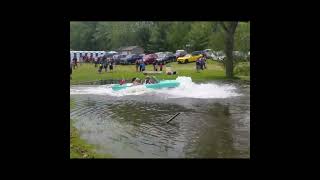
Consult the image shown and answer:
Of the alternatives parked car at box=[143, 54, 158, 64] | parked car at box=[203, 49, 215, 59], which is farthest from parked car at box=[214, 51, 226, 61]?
parked car at box=[143, 54, 158, 64]

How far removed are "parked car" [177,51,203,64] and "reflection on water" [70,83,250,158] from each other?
1.09m

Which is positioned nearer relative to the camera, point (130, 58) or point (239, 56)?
point (130, 58)

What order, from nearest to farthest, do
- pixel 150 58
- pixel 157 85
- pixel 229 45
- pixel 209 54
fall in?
pixel 150 58
pixel 209 54
pixel 229 45
pixel 157 85

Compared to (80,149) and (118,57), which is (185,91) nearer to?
(118,57)

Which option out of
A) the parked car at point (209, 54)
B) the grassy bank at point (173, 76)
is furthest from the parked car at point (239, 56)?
the parked car at point (209, 54)

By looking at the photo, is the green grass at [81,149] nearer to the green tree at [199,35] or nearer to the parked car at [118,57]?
the green tree at [199,35]

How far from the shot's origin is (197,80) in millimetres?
11633

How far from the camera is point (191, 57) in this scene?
34.8 ft

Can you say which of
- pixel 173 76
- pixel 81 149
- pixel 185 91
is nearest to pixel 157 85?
pixel 173 76

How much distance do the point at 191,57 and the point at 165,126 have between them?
270 cm

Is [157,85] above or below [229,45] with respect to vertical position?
below

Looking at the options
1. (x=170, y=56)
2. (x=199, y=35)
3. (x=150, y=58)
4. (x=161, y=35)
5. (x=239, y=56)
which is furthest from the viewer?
(x=239, y=56)

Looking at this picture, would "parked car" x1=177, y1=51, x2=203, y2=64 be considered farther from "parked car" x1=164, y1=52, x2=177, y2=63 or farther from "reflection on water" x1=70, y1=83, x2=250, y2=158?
"reflection on water" x1=70, y1=83, x2=250, y2=158
